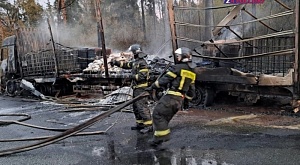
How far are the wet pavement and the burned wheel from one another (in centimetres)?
77

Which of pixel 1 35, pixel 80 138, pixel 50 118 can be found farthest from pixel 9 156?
pixel 1 35

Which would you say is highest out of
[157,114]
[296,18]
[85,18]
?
[85,18]

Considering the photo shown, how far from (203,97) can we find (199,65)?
1.00 meters

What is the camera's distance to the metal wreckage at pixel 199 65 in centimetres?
719

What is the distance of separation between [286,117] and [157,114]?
11.5 ft

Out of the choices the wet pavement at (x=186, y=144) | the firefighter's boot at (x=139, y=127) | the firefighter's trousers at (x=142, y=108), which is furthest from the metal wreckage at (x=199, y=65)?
the firefighter's boot at (x=139, y=127)

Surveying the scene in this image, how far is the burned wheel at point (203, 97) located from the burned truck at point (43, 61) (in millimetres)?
6012

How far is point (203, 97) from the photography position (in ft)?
30.2

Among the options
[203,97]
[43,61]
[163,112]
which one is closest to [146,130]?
[163,112]

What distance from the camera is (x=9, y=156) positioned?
563cm

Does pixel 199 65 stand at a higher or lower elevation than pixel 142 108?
higher

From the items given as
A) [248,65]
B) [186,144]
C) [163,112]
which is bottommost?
[186,144]

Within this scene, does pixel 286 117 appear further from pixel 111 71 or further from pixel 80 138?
pixel 111 71

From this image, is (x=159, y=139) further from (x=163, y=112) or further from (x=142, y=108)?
(x=142, y=108)
